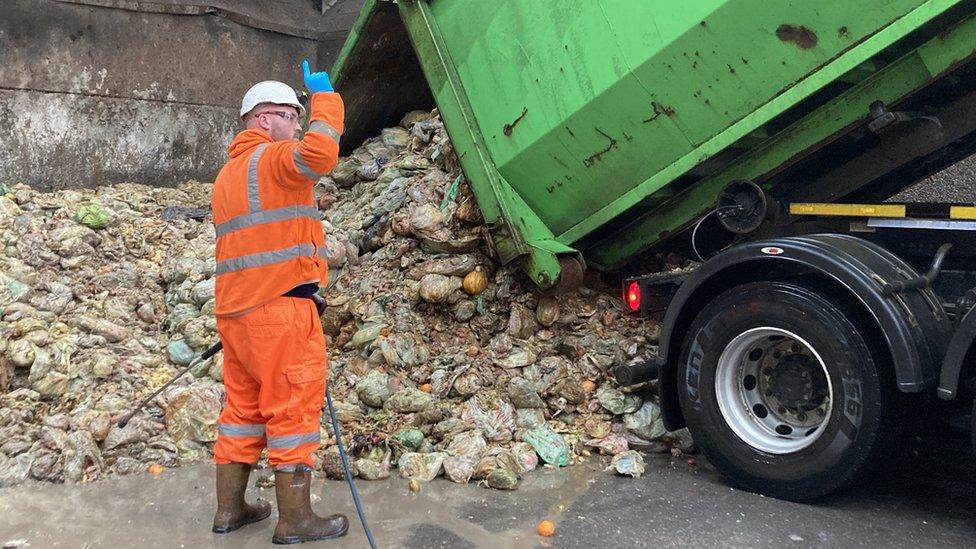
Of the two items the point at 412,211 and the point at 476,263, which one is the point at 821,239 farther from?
the point at 412,211

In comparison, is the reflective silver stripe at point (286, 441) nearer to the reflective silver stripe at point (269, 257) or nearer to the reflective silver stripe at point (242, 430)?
the reflective silver stripe at point (242, 430)

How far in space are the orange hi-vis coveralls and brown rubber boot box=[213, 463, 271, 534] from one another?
0.72 ft

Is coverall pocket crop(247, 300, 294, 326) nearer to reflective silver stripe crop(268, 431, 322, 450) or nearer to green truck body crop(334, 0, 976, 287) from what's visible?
reflective silver stripe crop(268, 431, 322, 450)

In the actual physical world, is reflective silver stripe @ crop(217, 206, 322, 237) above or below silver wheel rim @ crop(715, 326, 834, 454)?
above

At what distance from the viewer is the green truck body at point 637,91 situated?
279 centimetres

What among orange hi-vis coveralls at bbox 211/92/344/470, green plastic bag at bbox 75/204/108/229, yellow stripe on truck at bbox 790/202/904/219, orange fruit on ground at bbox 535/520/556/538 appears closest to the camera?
orange hi-vis coveralls at bbox 211/92/344/470

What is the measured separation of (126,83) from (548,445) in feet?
12.6

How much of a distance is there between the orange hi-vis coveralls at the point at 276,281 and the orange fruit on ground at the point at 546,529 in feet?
2.47

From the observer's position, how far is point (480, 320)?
3.99m

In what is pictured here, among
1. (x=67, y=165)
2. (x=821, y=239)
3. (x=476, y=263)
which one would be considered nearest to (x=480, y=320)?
(x=476, y=263)

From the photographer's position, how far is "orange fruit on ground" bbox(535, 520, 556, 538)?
2.75 m

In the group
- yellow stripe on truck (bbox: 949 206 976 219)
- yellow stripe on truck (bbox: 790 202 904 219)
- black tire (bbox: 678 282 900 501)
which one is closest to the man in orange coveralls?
black tire (bbox: 678 282 900 501)

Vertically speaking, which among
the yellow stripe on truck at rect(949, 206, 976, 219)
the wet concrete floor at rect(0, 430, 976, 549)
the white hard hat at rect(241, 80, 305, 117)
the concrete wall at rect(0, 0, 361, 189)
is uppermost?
the concrete wall at rect(0, 0, 361, 189)

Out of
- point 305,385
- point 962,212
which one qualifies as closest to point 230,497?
point 305,385
